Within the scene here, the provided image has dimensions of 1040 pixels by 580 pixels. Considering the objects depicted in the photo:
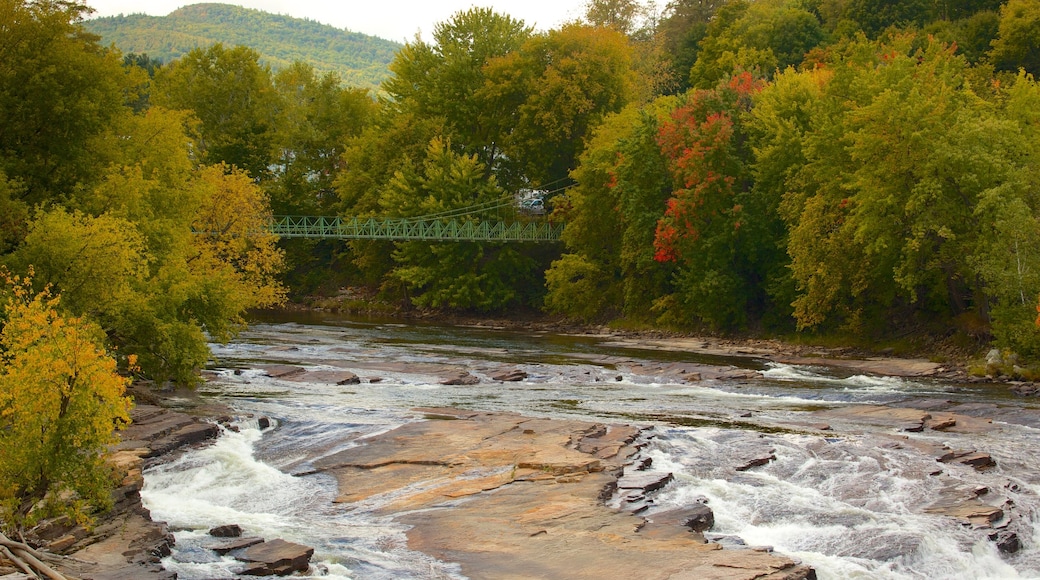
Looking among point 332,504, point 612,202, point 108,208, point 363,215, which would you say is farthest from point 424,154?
point 332,504

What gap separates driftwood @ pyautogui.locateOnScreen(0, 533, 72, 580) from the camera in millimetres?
11547

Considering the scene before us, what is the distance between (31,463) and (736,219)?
123ft

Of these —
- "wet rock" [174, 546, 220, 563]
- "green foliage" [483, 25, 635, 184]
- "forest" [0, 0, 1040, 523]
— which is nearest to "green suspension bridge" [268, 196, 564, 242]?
"forest" [0, 0, 1040, 523]

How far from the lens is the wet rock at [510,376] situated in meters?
32.7

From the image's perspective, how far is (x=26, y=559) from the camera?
12141mm

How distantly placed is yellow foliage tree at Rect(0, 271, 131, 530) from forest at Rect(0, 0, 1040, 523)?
1.6 inches

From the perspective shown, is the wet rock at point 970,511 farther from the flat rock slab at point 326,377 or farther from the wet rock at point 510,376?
the flat rock slab at point 326,377

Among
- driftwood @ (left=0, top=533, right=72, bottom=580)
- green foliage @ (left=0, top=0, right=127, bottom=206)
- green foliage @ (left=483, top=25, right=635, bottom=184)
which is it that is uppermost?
green foliage @ (left=483, top=25, right=635, bottom=184)

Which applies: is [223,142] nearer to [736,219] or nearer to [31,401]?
[736,219]

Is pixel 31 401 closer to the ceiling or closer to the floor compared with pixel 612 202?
closer to the floor

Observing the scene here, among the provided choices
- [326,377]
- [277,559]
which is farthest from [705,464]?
[326,377]

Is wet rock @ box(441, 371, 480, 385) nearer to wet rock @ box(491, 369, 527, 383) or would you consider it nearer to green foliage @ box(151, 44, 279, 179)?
wet rock @ box(491, 369, 527, 383)

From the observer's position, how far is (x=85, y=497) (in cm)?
1390

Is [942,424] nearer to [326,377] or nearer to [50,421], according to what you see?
[326,377]
